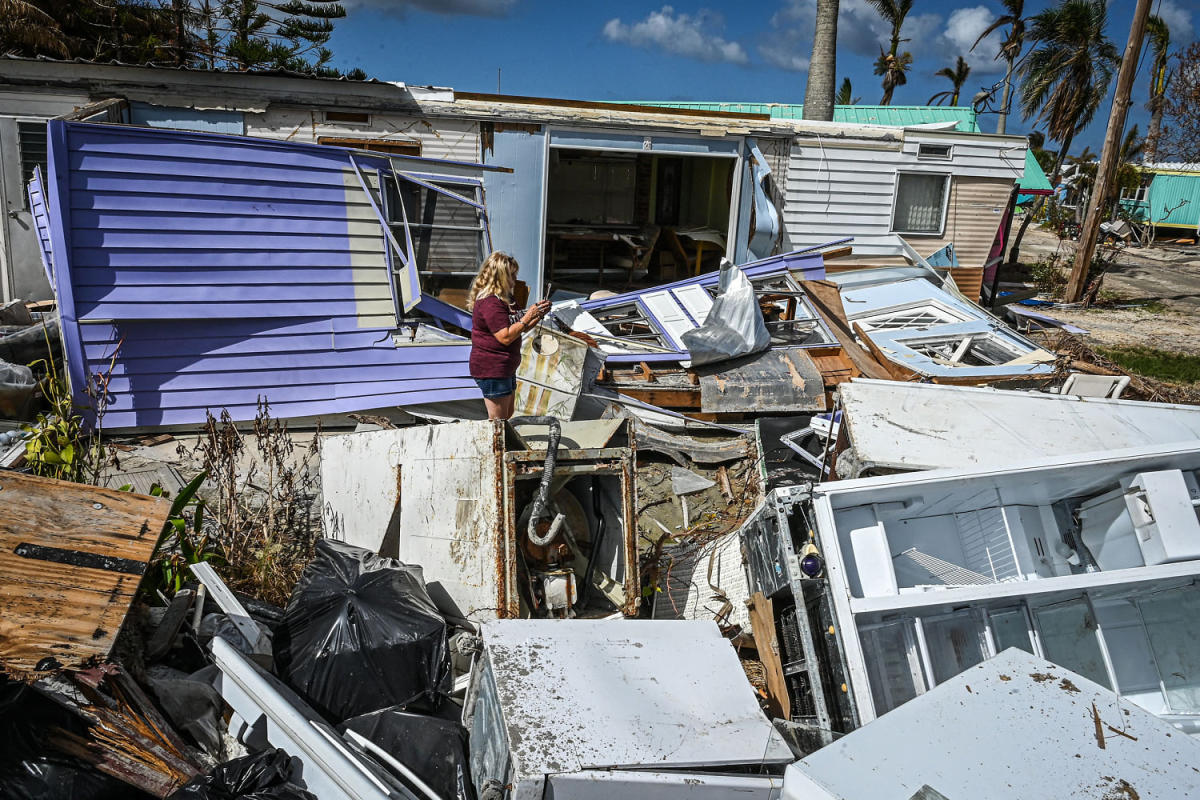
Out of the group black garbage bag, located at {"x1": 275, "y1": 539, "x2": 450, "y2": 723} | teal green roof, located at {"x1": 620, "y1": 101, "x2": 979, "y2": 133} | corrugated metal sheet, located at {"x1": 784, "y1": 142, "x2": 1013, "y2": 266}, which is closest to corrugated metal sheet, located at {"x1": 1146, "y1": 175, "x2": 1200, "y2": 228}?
teal green roof, located at {"x1": 620, "y1": 101, "x2": 979, "y2": 133}

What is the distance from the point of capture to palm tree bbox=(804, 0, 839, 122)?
13.2 m

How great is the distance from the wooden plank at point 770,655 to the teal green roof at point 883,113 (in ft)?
54.3

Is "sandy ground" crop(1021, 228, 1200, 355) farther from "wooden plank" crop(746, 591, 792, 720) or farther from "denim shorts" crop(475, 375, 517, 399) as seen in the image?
"wooden plank" crop(746, 591, 792, 720)

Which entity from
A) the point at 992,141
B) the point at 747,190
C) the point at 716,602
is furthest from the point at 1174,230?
the point at 716,602

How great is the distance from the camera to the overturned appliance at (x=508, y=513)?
3.30m

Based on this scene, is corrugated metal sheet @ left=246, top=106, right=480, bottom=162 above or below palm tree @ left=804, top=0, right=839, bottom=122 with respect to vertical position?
below

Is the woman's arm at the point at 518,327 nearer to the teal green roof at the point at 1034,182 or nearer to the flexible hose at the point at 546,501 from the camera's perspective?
the flexible hose at the point at 546,501

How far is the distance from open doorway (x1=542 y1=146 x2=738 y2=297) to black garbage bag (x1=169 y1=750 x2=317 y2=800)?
925 cm

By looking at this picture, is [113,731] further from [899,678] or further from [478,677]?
[899,678]

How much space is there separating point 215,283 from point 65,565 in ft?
12.7

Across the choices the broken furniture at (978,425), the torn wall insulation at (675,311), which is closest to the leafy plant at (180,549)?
the broken furniture at (978,425)

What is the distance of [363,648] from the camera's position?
3037 mm

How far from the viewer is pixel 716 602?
3.95 meters

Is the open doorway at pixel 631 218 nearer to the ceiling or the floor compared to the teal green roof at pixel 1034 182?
nearer to the floor
